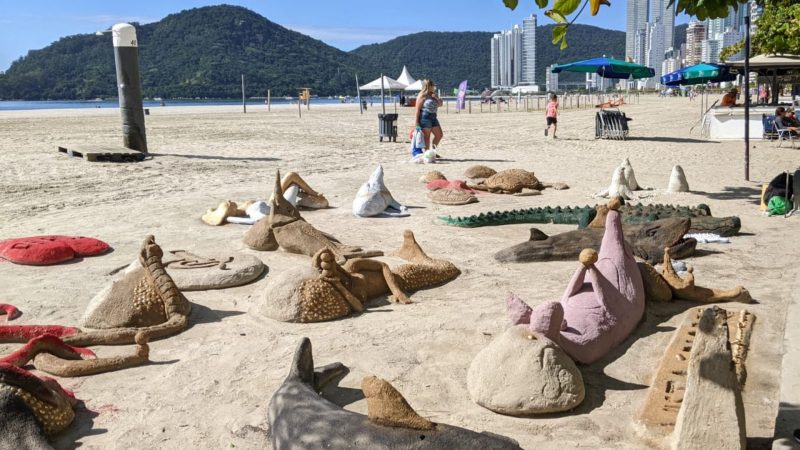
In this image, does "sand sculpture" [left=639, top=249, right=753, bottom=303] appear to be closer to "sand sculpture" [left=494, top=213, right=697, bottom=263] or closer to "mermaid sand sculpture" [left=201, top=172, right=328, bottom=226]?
"sand sculpture" [left=494, top=213, right=697, bottom=263]

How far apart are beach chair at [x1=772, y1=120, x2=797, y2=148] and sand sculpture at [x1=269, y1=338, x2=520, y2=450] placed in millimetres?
17572

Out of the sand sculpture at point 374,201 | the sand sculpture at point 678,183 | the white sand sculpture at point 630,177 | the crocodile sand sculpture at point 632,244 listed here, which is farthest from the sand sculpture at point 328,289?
the sand sculpture at point 678,183

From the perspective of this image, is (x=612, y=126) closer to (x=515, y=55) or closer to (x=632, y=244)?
(x=632, y=244)

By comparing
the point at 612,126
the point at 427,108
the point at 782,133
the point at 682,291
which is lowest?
the point at 682,291

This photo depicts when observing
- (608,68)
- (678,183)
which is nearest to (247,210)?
(678,183)

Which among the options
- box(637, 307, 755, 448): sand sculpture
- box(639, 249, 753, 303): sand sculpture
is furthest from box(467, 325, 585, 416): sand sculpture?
box(639, 249, 753, 303): sand sculpture

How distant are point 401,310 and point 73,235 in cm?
490

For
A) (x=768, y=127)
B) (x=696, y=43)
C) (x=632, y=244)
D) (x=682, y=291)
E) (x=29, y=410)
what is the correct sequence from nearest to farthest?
(x=29, y=410), (x=682, y=291), (x=632, y=244), (x=768, y=127), (x=696, y=43)

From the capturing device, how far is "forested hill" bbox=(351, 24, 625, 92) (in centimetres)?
16325

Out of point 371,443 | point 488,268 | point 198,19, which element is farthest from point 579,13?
point 198,19

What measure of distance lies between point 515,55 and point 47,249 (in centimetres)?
15888

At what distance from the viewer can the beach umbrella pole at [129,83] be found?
1549cm

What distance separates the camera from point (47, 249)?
689cm

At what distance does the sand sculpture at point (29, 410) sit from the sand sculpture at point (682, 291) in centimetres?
404
